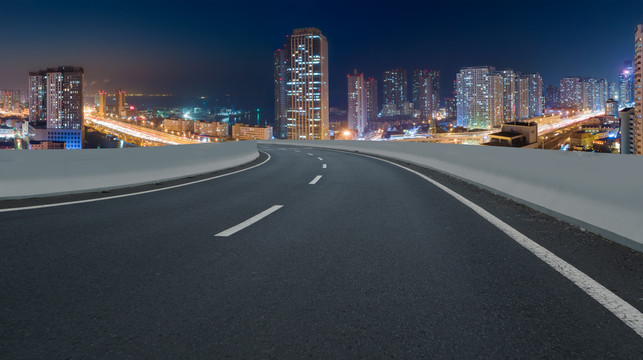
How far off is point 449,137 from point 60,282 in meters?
128

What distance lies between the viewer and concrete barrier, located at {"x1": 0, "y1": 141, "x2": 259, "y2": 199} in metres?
8.51

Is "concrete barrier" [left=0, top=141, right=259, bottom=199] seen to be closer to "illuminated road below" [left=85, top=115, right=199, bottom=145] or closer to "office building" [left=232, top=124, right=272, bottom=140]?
"illuminated road below" [left=85, top=115, right=199, bottom=145]

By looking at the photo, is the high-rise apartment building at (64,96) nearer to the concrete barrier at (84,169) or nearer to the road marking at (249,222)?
the concrete barrier at (84,169)

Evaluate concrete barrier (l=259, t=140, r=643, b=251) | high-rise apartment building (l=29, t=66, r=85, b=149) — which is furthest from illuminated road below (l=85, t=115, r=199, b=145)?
concrete barrier (l=259, t=140, r=643, b=251)

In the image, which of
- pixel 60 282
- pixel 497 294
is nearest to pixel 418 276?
pixel 497 294

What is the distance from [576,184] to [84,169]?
31.3 feet

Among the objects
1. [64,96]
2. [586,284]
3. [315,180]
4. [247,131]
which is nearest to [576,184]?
[586,284]

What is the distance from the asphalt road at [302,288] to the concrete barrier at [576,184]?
0.27 m

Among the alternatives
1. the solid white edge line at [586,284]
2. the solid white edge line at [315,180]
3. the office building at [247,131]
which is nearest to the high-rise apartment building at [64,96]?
the office building at [247,131]

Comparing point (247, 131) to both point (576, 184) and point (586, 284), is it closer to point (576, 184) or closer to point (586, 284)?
point (576, 184)

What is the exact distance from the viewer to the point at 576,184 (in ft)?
21.1

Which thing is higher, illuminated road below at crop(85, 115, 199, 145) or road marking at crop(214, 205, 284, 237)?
illuminated road below at crop(85, 115, 199, 145)

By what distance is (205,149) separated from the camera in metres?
16.2

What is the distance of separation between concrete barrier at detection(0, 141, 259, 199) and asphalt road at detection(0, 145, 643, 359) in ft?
7.39
